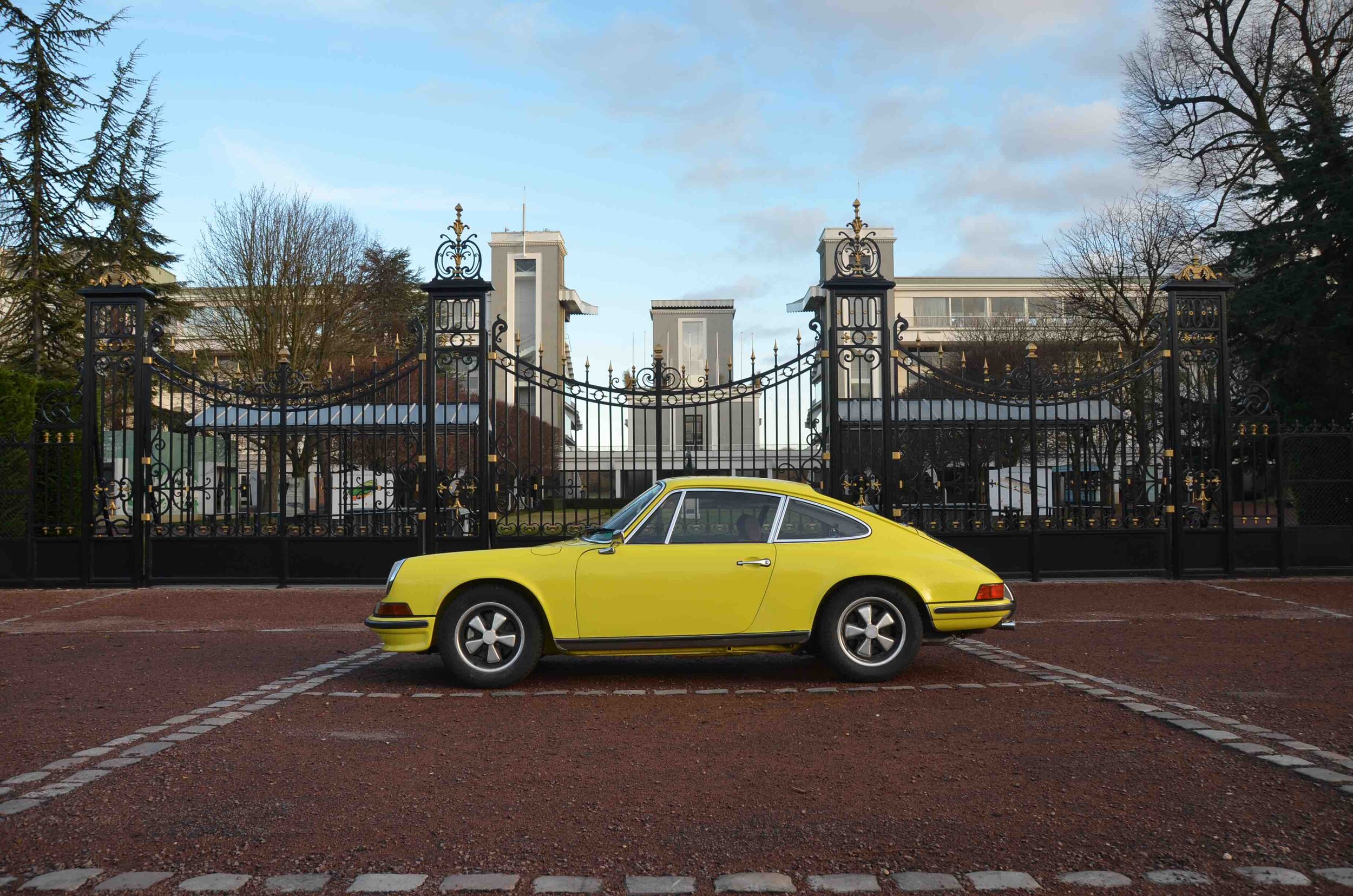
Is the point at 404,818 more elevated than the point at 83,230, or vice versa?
the point at 83,230

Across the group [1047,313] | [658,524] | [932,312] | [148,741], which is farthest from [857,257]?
[932,312]

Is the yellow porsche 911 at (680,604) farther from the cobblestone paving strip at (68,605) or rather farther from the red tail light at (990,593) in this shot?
the cobblestone paving strip at (68,605)

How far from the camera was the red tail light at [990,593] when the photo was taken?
755 cm

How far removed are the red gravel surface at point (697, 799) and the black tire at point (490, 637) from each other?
0.79 metres

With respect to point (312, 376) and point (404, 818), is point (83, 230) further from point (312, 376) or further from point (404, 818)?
point (404, 818)

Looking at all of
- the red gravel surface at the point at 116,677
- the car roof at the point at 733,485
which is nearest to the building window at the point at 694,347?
the red gravel surface at the point at 116,677

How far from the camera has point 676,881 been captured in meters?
3.84

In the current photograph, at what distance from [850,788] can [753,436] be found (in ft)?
32.4

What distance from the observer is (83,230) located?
26.0 meters

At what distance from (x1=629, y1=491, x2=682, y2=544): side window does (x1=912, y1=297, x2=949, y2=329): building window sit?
201 ft

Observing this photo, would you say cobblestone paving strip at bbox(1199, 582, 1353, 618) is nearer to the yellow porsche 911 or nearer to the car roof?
the yellow porsche 911

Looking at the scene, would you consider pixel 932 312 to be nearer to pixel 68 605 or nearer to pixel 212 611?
pixel 212 611

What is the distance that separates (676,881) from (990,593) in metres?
4.34

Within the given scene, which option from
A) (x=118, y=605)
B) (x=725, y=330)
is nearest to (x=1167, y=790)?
(x=118, y=605)
